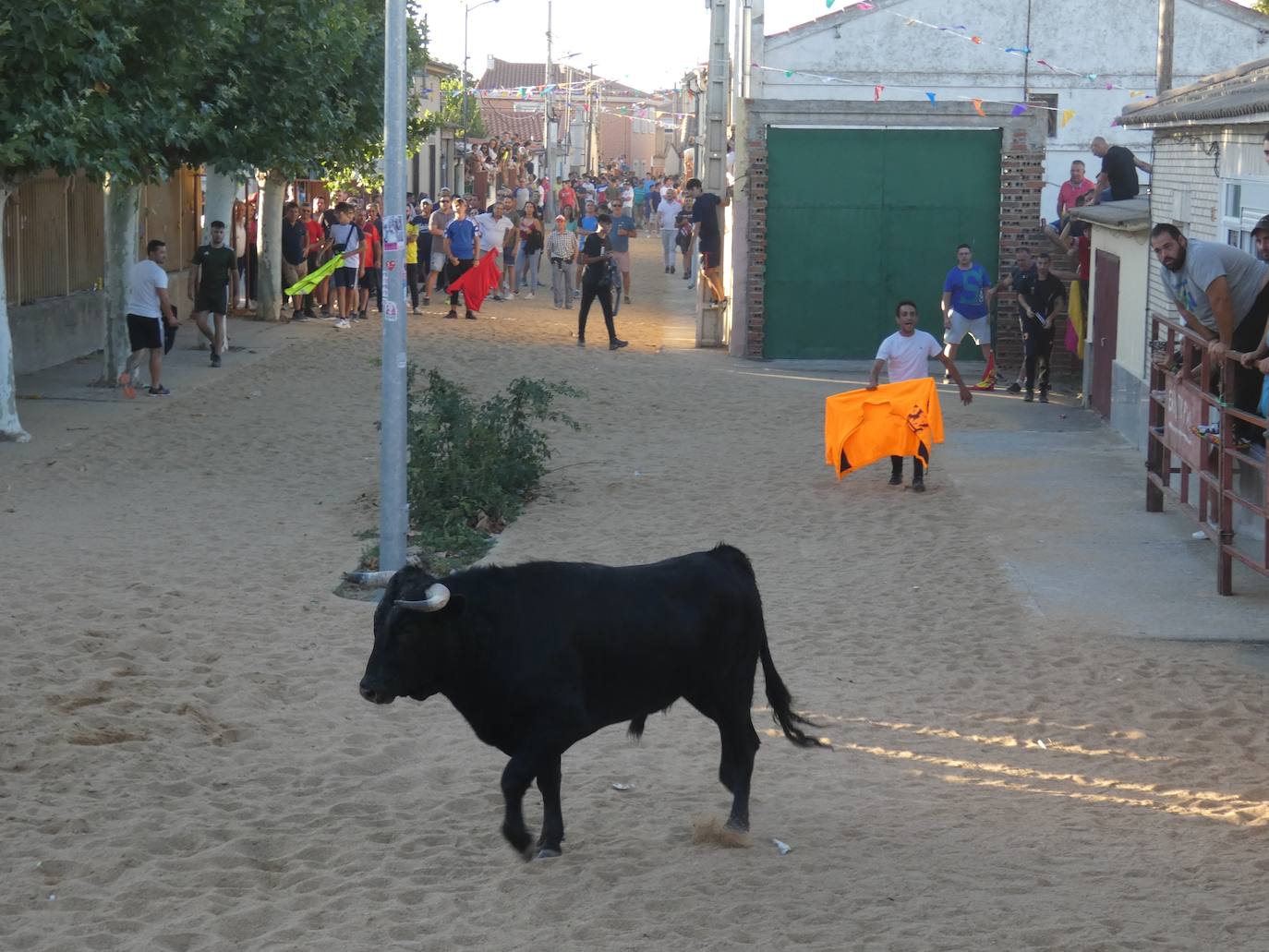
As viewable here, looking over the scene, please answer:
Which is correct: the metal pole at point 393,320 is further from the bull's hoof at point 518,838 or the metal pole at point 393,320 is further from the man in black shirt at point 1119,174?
the man in black shirt at point 1119,174

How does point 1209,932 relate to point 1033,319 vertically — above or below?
below

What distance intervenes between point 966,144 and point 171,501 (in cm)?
1318

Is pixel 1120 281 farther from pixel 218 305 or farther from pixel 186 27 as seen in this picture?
pixel 218 305

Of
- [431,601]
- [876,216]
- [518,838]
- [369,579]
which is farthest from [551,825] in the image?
[876,216]

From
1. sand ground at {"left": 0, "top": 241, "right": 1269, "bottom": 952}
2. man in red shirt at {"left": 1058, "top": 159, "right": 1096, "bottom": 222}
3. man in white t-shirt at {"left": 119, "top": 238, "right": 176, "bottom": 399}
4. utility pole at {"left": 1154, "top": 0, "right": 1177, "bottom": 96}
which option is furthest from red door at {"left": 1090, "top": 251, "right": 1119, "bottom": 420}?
man in white t-shirt at {"left": 119, "top": 238, "right": 176, "bottom": 399}

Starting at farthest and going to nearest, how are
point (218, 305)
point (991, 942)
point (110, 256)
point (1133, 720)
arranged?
point (218, 305), point (110, 256), point (1133, 720), point (991, 942)

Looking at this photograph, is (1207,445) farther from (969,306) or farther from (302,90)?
(302,90)

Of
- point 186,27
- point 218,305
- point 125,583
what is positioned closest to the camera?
point 125,583

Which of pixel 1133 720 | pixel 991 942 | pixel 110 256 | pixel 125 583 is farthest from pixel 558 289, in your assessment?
pixel 991 942

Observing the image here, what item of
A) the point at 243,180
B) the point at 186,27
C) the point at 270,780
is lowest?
the point at 270,780

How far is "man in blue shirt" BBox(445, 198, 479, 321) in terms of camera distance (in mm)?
26719

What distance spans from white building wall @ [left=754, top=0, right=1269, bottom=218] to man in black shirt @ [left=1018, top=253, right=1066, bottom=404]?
16.2 meters

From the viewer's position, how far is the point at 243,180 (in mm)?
19172

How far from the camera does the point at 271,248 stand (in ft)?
85.8
